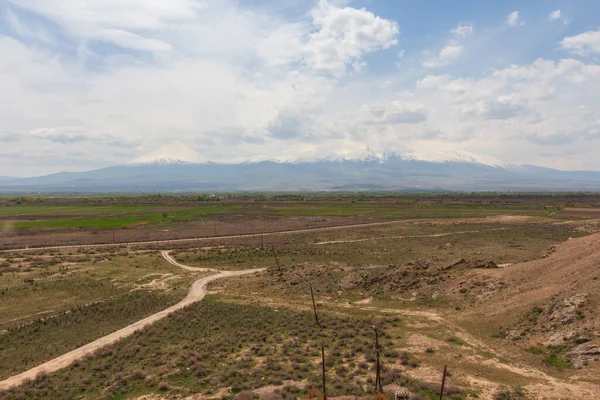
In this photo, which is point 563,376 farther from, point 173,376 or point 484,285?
point 173,376

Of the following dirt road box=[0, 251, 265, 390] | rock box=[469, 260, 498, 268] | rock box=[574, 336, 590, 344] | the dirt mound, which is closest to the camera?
rock box=[574, 336, 590, 344]

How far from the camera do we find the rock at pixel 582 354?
20828 mm

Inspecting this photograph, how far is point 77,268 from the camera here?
5494 centimetres

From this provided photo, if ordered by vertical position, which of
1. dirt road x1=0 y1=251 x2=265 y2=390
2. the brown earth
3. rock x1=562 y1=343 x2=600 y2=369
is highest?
rock x1=562 y1=343 x2=600 y2=369

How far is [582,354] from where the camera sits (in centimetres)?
2144

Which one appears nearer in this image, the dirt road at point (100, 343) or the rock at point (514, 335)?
the dirt road at point (100, 343)

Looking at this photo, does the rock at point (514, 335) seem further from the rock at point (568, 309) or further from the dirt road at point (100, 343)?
the dirt road at point (100, 343)

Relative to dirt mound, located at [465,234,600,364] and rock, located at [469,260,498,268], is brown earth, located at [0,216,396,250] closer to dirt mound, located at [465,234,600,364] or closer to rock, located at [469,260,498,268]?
rock, located at [469,260,498,268]

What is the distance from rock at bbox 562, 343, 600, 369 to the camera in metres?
20.8

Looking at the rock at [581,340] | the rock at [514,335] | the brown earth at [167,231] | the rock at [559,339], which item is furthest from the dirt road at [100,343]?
the brown earth at [167,231]

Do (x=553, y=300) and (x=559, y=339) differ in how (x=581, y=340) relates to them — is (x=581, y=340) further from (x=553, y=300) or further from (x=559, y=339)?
(x=553, y=300)

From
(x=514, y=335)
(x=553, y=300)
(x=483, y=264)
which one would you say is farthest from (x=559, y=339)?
(x=483, y=264)

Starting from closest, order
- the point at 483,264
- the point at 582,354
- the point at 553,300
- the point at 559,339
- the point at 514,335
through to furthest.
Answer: the point at 582,354, the point at 559,339, the point at 514,335, the point at 553,300, the point at 483,264

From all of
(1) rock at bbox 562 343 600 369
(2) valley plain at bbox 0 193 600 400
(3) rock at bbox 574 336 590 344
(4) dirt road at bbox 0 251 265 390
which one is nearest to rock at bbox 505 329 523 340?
(2) valley plain at bbox 0 193 600 400
